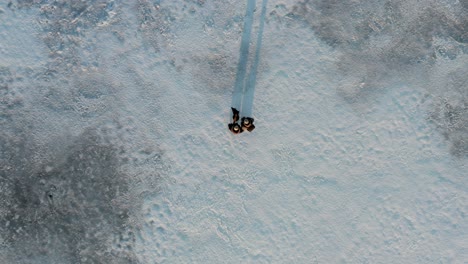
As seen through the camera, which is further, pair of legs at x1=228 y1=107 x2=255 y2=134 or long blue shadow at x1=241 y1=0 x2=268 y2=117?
long blue shadow at x1=241 y1=0 x2=268 y2=117

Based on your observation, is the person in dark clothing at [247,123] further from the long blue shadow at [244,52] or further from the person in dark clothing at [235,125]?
the long blue shadow at [244,52]

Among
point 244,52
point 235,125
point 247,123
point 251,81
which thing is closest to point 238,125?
point 235,125

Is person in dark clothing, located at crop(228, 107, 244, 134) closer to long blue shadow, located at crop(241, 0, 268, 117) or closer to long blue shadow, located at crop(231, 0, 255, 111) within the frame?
long blue shadow, located at crop(241, 0, 268, 117)

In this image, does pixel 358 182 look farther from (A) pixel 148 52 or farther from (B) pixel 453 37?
(A) pixel 148 52

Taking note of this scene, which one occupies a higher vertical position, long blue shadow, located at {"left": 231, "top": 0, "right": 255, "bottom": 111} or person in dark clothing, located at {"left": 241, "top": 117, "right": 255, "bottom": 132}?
long blue shadow, located at {"left": 231, "top": 0, "right": 255, "bottom": 111}

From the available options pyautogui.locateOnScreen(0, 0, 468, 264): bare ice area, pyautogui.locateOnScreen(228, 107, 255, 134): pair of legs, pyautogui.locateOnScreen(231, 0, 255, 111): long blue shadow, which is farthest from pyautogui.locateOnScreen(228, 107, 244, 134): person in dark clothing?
pyautogui.locateOnScreen(231, 0, 255, 111): long blue shadow

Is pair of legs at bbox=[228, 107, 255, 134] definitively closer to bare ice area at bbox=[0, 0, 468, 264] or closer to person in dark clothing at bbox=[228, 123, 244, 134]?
person in dark clothing at bbox=[228, 123, 244, 134]

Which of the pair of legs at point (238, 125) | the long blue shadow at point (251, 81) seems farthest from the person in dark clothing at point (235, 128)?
the long blue shadow at point (251, 81)
